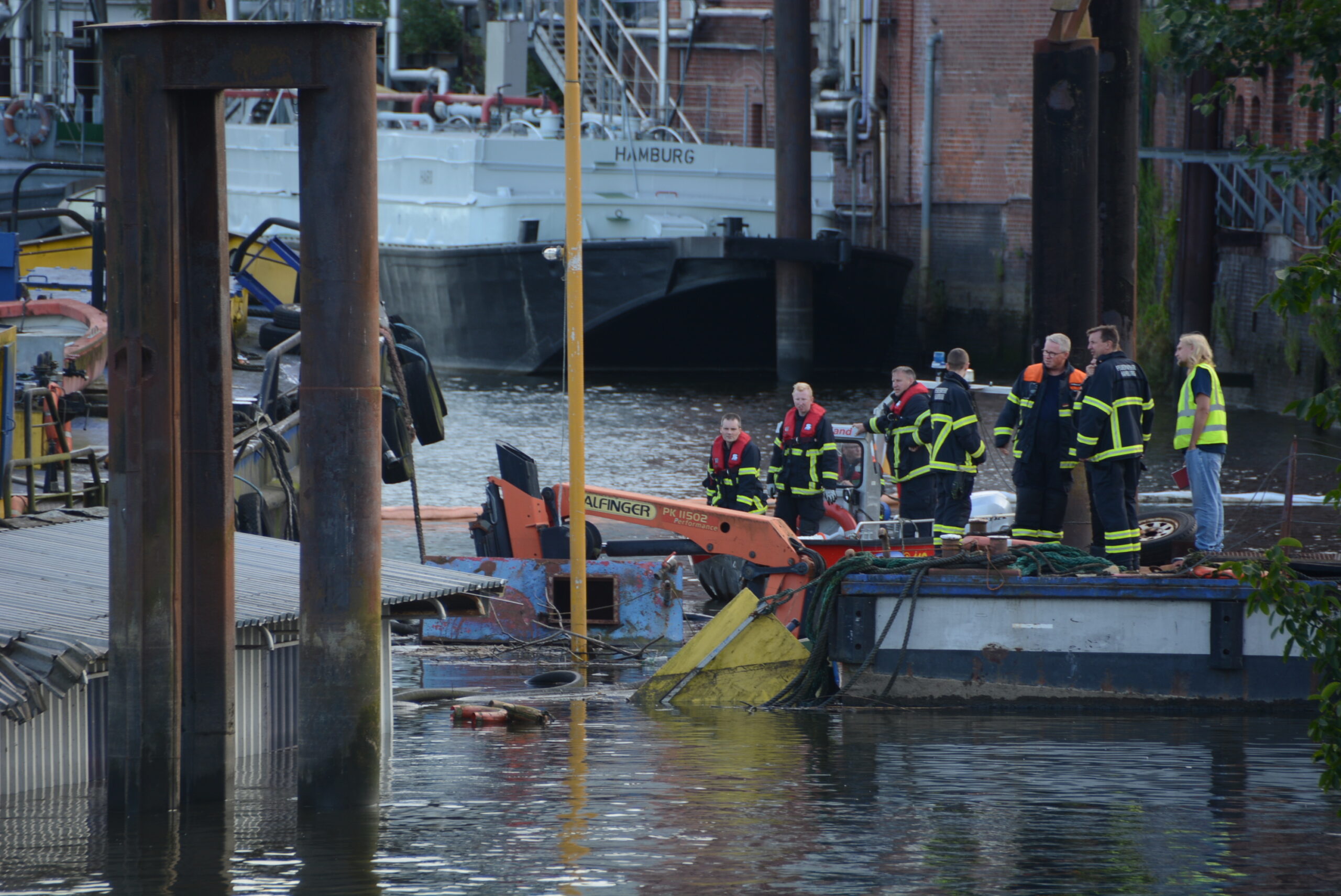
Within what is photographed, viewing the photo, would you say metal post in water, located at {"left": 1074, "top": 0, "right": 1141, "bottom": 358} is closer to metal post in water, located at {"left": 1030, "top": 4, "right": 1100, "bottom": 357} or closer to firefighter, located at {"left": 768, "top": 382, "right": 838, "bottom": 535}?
metal post in water, located at {"left": 1030, "top": 4, "right": 1100, "bottom": 357}

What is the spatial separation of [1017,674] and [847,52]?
2989cm

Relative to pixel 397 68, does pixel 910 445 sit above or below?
below

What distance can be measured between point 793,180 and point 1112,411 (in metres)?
22.8

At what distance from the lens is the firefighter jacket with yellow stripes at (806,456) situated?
1359 centimetres

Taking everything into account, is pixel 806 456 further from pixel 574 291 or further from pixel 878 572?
pixel 878 572

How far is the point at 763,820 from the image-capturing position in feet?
24.6

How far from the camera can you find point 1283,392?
26125 millimetres

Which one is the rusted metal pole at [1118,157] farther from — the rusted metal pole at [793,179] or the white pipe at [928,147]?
the white pipe at [928,147]

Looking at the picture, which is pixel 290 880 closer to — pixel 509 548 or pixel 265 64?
pixel 265 64

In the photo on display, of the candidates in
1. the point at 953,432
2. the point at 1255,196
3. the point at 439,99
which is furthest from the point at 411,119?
the point at 953,432

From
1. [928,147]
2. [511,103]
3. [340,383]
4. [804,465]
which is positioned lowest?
[804,465]

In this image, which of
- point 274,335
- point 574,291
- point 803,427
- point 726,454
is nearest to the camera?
point 574,291

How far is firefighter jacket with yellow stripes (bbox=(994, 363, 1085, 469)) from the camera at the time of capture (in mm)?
11945

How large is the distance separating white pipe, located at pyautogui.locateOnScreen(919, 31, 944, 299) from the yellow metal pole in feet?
88.1
